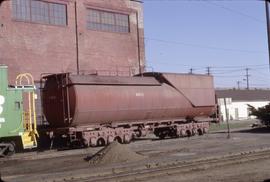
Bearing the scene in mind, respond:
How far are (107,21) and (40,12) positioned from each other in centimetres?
704

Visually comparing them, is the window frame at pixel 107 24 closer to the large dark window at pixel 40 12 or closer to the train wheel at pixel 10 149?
the large dark window at pixel 40 12

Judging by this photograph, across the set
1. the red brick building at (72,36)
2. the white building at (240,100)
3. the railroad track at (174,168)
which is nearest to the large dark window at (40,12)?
the red brick building at (72,36)

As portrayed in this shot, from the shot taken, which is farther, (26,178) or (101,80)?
(101,80)

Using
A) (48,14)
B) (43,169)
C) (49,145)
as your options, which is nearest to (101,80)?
(49,145)

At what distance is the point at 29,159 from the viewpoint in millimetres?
22109

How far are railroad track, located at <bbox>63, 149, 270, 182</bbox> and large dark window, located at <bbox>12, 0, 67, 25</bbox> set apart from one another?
77.6 feet

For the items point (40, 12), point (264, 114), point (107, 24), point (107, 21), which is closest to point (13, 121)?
point (40, 12)

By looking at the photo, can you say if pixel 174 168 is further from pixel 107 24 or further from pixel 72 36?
pixel 107 24

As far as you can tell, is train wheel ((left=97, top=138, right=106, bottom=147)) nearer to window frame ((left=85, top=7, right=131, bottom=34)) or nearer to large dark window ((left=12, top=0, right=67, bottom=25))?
large dark window ((left=12, top=0, right=67, bottom=25))

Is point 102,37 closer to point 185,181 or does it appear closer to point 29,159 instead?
point 29,159

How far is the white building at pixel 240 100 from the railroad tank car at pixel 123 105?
50614mm

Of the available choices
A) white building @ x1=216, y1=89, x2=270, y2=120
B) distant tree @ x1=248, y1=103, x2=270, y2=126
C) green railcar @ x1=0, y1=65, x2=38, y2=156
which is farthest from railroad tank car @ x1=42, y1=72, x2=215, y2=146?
white building @ x1=216, y1=89, x2=270, y2=120

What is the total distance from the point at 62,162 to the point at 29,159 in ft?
9.40

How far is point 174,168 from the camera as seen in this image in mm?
15555
